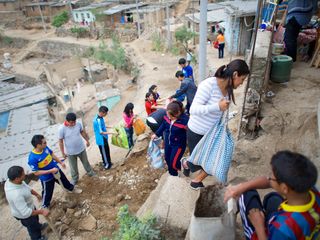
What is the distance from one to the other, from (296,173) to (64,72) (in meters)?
28.6

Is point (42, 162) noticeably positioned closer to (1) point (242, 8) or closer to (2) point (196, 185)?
(2) point (196, 185)

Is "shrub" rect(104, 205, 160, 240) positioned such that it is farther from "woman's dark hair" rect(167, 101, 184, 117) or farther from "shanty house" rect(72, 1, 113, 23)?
"shanty house" rect(72, 1, 113, 23)

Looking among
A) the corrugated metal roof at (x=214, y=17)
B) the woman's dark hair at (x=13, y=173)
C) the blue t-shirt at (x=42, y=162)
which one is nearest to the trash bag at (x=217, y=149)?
the woman's dark hair at (x=13, y=173)

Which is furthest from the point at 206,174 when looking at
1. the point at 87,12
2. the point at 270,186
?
the point at 87,12

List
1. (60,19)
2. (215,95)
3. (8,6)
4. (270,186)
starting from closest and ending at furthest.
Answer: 1. (270,186)
2. (215,95)
3. (60,19)
4. (8,6)

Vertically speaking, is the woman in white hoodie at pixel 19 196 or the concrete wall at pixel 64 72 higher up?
the woman in white hoodie at pixel 19 196

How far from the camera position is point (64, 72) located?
2752 centimetres

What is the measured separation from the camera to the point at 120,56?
2398 cm

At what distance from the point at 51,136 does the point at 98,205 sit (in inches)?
296

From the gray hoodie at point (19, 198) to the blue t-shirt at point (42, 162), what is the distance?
24.2 inches

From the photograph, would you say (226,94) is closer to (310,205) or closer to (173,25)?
(310,205)

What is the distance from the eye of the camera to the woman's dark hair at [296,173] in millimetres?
1622

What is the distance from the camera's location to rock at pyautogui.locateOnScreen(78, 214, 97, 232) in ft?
15.6

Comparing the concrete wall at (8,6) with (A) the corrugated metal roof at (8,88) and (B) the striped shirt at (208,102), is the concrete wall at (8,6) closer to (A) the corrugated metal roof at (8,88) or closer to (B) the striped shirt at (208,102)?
(A) the corrugated metal roof at (8,88)
